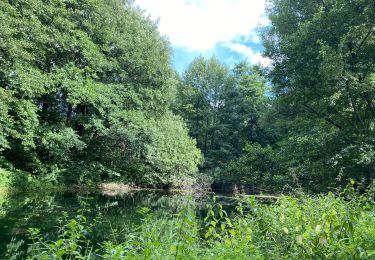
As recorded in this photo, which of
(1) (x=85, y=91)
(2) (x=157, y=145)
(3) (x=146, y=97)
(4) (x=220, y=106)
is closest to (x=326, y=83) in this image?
(1) (x=85, y=91)

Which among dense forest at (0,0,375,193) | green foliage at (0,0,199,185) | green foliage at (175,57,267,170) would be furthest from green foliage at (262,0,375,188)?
green foliage at (175,57,267,170)

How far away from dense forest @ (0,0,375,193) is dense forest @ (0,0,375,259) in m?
0.08

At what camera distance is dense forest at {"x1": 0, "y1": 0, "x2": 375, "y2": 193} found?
12.2 meters

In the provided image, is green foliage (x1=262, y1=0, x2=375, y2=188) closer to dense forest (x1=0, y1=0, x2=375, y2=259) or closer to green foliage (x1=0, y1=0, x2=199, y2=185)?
dense forest (x1=0, y1=0, x2=375, y2=259)

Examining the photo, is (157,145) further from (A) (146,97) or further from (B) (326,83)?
(B) (326,83)

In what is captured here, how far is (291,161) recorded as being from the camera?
13.3 metres

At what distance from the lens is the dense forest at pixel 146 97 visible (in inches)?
480

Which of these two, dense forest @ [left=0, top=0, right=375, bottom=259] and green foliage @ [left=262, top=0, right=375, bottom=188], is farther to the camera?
green foliage @ [left=262, top=0, right=375, bottom=188]

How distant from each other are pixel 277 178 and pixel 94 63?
1440 centimetres

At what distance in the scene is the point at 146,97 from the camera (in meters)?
25.2

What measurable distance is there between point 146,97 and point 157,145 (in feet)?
14.4

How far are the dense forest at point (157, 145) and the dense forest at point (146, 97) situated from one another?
84 mm

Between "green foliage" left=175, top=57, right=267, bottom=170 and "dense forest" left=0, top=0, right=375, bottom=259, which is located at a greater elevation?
"green foliage" left=175, top=57, right=267, bottom=170

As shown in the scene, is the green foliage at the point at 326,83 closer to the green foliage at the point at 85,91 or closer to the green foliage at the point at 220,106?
the green foliage at the point at 85,91
